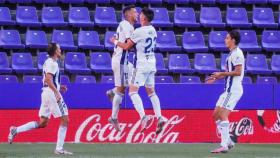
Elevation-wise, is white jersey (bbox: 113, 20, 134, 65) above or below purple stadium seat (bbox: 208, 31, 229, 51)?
above

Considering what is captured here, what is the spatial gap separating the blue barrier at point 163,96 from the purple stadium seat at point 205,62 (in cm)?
299

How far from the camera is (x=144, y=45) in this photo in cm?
1302

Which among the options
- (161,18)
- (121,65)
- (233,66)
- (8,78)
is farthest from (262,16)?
(233,66)

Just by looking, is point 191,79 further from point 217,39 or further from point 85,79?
point 85,79

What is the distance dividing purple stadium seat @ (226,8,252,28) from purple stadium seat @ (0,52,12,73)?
20.9 ft

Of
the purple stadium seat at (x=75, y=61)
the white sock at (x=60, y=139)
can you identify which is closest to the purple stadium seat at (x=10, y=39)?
the purple stadium seat at (x=75, y=61)

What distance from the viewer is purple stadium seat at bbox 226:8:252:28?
803 inches

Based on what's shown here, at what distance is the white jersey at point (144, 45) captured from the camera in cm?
1293

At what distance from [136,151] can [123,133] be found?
10.1 ft

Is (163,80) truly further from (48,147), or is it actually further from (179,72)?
(48,147)

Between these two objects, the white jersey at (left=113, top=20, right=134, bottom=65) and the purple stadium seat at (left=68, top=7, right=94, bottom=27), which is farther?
the purple stadium seat at (left=68, top=7, right=94, bottom=27)

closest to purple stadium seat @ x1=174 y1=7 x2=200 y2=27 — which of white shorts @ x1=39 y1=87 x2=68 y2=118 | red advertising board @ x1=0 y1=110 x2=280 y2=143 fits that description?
red advertising board @ x1=0 y1=110 x2=280 y2=143

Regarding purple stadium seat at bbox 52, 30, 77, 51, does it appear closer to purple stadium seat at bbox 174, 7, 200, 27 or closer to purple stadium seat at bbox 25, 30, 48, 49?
purple stadium seat at bbox 25, 30, 48, 49

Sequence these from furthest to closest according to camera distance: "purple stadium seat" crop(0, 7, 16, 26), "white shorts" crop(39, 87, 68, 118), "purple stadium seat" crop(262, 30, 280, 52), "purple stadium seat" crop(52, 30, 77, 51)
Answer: "purple stadium seat" crop(262, 30, 280, 52) → "purple stadium seat" crop(0, 7, 16, 26) → "purple stadium seat" crop(52, 30, 77, 51) → "white shorts" crop(39, 87, 68, 118)
